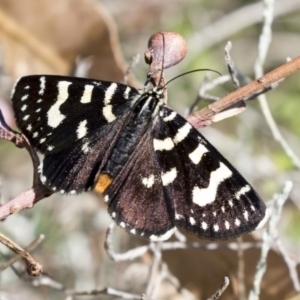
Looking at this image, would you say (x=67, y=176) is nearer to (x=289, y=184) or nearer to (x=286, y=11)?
(x=289, y=184)

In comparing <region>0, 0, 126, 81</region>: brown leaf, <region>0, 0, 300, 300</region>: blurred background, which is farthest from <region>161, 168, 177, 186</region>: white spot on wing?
<region>0, 0, 126, 81</region>: brown leaf

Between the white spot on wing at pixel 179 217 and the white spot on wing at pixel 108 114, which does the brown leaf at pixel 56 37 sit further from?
the white spot on wing at pixel 179 217

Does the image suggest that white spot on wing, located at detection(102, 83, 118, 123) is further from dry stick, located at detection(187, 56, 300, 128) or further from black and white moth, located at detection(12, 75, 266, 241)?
dry stick, located at detection(187, 56, 300, 128)

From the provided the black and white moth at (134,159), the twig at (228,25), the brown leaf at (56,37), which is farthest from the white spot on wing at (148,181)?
the twig at (228,25)

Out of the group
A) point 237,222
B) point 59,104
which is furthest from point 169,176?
point 59,104

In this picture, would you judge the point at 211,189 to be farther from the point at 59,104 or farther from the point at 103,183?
the point at 59,104
